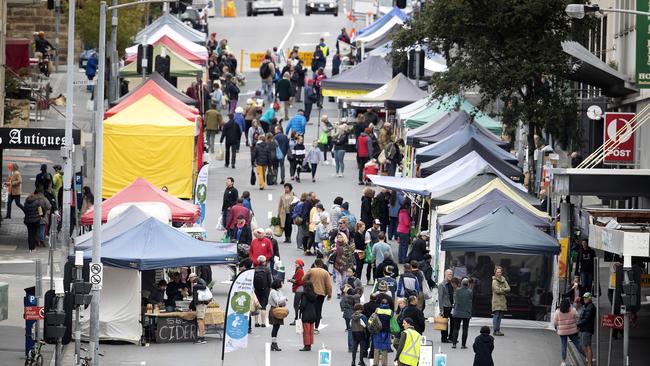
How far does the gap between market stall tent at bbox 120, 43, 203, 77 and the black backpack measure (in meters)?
25.4

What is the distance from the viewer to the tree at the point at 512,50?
40125 mm

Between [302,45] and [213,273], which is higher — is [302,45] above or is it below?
above

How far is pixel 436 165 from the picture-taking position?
4053 cm

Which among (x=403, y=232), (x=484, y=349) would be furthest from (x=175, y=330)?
(x=403, y=232)

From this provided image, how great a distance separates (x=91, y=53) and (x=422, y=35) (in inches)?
1036

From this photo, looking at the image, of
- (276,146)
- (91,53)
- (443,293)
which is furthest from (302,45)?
(443,293)

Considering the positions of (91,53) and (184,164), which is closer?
(184,164)

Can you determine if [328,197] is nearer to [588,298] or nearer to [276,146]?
[276,146]

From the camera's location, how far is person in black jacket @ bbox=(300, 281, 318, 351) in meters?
29.5

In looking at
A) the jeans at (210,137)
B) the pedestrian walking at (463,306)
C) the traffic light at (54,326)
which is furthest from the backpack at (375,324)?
the jeans at (210,137)

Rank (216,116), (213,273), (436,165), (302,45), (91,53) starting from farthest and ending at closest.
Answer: (302,45) < (91,53) < (216,116) < (436,165) < (213,273)

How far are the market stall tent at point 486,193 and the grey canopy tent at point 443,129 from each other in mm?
7431

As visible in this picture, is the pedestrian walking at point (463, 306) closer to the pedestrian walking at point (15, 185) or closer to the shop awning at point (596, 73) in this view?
the shop awning at point (596, 73)

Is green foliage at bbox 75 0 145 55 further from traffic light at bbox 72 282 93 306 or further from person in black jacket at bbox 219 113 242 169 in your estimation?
traffic light at bbox 72 282 93 306
